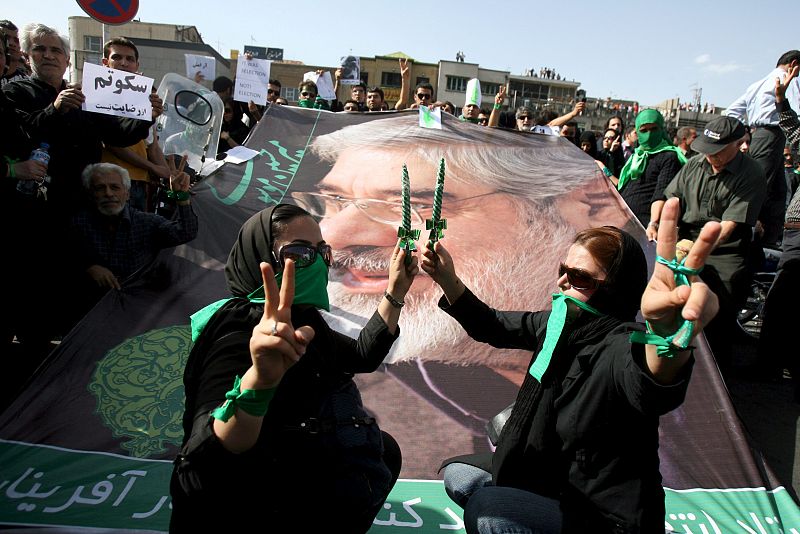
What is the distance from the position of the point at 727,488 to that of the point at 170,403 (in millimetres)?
2521

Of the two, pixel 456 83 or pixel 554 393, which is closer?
pixel 554 393

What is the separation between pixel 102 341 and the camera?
2945mm

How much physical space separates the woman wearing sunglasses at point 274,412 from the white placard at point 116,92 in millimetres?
2304

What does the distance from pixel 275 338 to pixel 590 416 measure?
0.92 meters

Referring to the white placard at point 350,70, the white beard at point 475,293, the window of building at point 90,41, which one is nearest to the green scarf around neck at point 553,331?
the white beard at point 475,293

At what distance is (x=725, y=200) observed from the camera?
3791 millimetres

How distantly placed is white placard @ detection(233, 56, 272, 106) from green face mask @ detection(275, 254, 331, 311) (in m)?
4.92

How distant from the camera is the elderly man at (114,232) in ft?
10.5

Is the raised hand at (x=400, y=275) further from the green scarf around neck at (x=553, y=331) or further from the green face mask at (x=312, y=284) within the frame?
the green scarf around neck at (x=553, y=331)

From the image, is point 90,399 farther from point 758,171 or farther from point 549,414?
point 758,171

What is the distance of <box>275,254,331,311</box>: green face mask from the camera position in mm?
1604

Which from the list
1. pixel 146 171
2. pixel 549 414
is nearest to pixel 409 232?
pixel 549 414

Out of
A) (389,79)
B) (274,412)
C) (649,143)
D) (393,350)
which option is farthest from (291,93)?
(274,412)

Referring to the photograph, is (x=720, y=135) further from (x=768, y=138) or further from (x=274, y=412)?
(x=274, y=412)
